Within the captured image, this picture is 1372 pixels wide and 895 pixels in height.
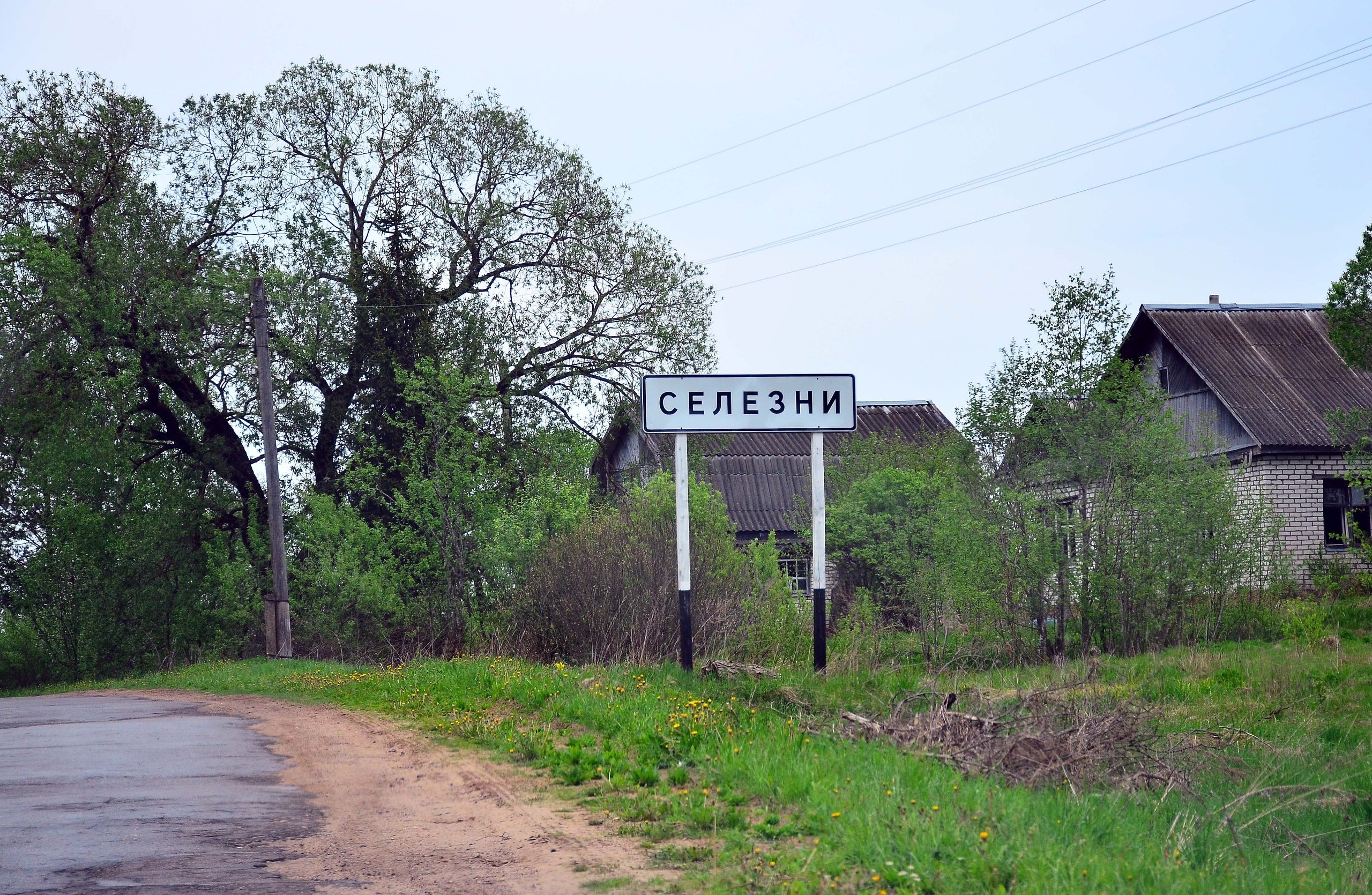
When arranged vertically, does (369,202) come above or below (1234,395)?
above

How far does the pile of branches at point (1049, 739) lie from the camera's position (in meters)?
8.14

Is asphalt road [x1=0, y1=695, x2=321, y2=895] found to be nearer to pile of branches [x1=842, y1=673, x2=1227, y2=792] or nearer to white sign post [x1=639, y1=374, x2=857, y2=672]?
pile of branches [x1=842, y1=673, x2=1227, y2=792]

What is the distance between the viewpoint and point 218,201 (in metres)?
32.7

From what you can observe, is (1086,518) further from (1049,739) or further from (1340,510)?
(1340,510)

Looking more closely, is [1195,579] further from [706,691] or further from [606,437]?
[606,437]

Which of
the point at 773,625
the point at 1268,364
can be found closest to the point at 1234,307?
the point at 1268,364

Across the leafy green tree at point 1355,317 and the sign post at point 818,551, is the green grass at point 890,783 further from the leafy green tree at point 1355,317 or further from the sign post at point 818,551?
the leafy green tree at point 1355,317

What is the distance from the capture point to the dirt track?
585 cm

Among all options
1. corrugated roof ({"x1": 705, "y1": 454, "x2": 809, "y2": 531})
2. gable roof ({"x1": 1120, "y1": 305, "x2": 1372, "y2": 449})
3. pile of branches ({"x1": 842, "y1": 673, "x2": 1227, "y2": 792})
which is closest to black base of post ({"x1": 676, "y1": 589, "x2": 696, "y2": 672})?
pile of branches ({"x1": 842, "y1": 673, "x2": 1227, "y2": 792})

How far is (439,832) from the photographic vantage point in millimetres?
7000

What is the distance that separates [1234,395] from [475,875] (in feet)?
85.8

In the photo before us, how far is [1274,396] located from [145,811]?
26877mm

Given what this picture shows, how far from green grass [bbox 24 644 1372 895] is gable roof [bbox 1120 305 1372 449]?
45.6ft

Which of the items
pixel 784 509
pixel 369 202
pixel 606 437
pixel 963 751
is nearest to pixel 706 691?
pixel 963 751
